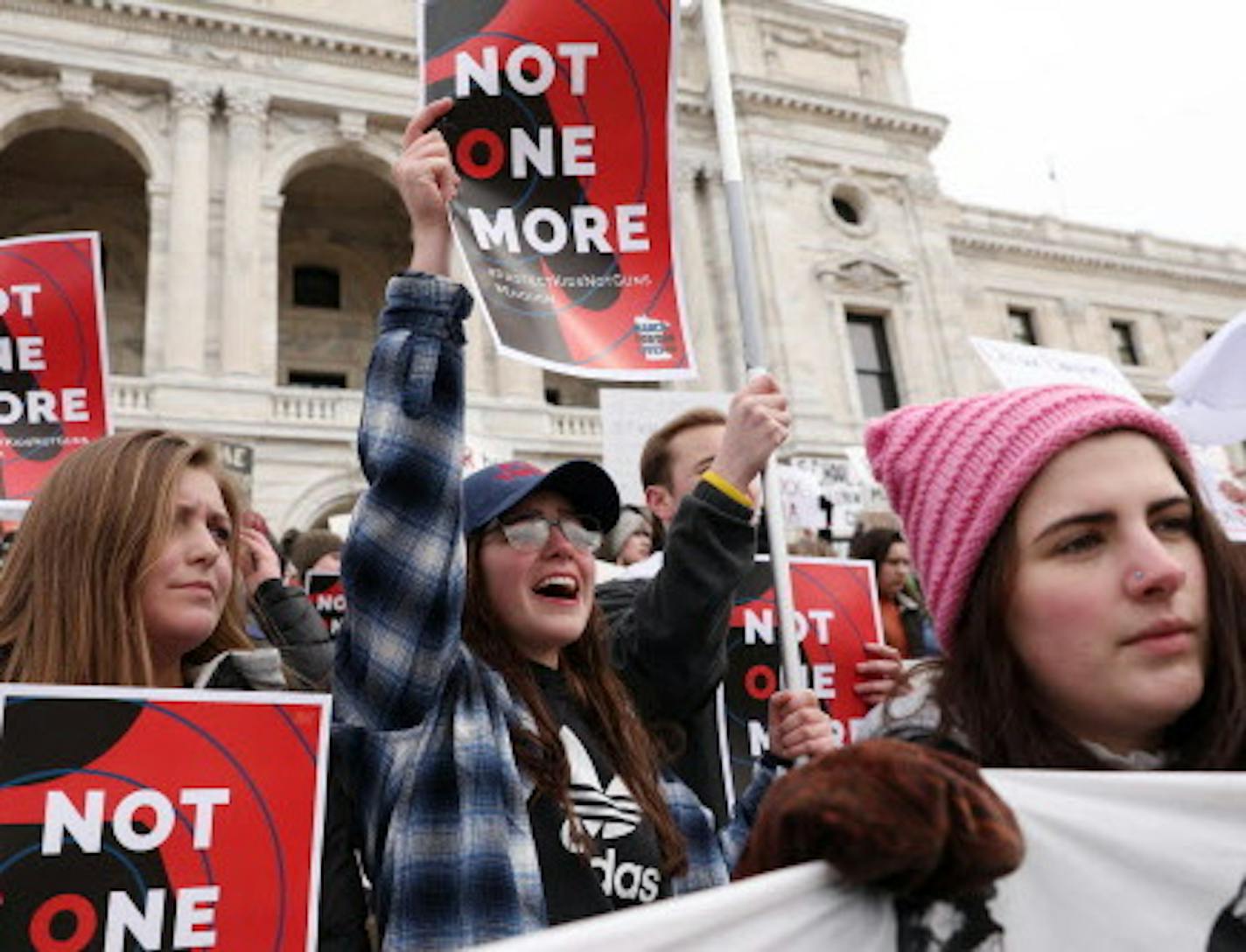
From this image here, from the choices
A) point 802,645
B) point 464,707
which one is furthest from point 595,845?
point 802,645

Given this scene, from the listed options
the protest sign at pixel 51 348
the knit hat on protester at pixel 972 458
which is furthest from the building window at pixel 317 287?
the knit hat on protester at pixel 972 458

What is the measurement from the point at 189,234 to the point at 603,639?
14.7 m

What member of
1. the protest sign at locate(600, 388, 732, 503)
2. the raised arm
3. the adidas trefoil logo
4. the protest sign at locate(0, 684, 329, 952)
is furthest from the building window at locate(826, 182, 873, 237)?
the protest sign at locate(0, 684, 329, 952)

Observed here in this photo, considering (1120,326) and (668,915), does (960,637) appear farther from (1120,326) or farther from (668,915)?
(1120,326)

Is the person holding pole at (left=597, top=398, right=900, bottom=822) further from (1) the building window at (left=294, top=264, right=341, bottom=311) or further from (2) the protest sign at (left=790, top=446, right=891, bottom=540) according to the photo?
(1) the building window at (left=294, top=264, right=341, bottom=311)

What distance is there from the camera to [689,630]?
7.61 feet

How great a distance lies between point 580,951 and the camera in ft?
2.76

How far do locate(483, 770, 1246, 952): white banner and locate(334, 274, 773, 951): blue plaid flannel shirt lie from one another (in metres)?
0.81

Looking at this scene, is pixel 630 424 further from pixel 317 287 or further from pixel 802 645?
pixel 317 287

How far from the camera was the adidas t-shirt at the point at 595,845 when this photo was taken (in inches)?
69.7

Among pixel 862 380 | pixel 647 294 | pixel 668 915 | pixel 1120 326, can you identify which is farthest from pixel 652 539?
pixel 1120 326

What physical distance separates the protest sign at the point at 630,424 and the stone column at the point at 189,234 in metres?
8.66

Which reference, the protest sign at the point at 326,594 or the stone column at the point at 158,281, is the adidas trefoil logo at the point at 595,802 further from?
the stone column at the point at 158,281

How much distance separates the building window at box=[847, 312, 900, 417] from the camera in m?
19.6
